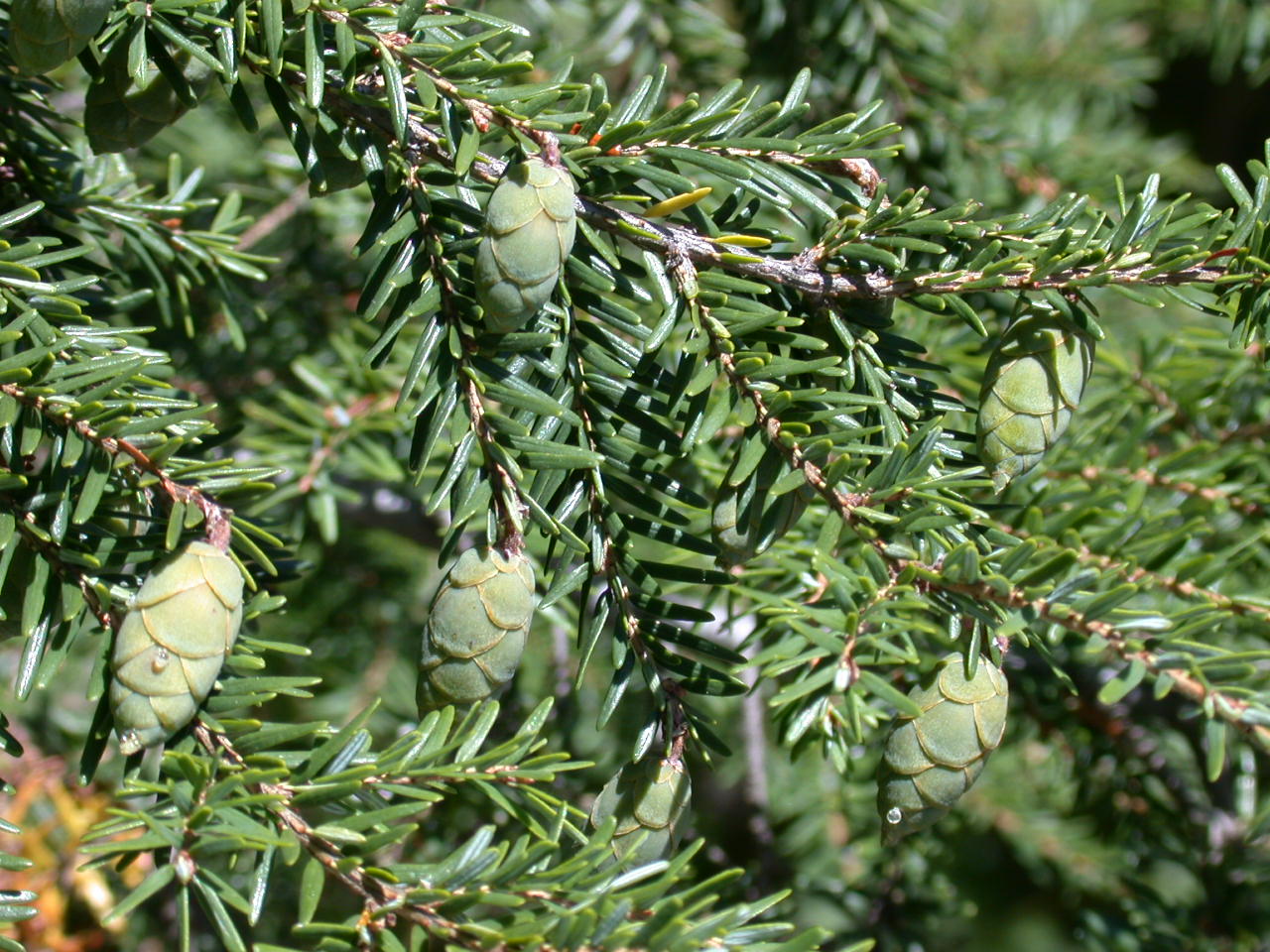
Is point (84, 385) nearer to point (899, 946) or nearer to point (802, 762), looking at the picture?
point (899, 946)

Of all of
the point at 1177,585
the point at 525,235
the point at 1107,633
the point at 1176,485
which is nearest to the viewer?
the point at 525,235

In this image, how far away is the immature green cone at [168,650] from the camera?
1.54ft

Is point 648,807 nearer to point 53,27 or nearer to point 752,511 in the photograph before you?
point 752,511

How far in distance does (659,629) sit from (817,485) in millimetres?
115

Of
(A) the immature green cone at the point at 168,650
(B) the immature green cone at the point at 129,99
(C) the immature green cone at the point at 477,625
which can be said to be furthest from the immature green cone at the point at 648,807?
(B) the immature green cone at the point at 129,99

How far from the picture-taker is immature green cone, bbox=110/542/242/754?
469 millimetres

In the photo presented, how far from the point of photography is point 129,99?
53 cm

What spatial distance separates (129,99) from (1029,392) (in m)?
0.47

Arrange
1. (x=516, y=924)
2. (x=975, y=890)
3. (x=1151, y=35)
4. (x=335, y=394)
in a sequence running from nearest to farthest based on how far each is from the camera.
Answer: (x=516, y=924) → (x=335, y=394) → (x=1151, y=35) → (x=975, y=890)

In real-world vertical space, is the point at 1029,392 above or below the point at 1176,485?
above

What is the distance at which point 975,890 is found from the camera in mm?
2102

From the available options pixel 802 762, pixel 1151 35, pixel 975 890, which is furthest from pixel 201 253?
pixel 975 890

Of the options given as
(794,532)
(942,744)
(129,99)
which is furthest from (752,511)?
(129,99)

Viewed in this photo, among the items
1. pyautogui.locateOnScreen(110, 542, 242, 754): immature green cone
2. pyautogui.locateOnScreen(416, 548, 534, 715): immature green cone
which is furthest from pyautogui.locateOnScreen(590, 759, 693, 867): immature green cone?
pyautogui.locateOnScreen(110, 542, 242, 754): immature green cone
